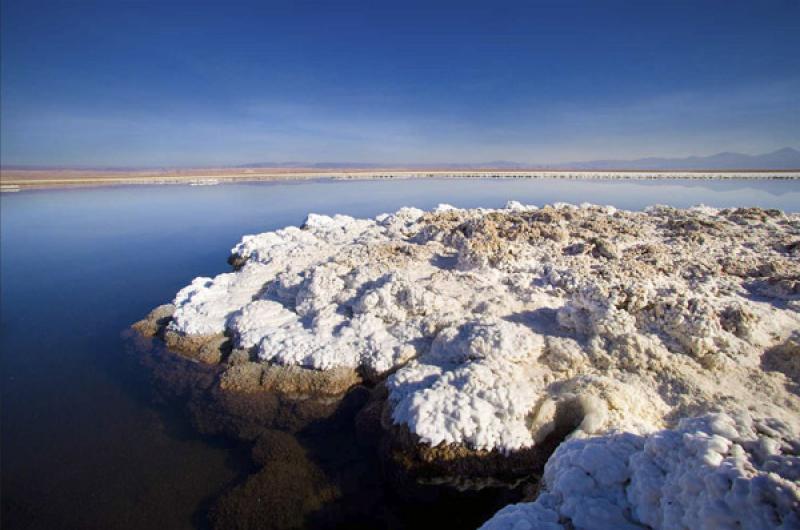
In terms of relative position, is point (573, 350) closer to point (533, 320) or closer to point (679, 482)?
point (533, 320)

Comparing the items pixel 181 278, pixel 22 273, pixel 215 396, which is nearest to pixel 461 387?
pixel 215 396

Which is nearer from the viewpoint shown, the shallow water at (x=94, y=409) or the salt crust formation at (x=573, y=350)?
the salt crust formation at (x=573, y=350)

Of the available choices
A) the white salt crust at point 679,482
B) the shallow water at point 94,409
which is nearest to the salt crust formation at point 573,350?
the white salt crust at point 679,482

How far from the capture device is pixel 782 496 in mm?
1843

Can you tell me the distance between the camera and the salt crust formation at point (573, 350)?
250 cm

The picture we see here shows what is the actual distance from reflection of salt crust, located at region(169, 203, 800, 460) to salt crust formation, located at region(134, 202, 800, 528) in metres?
0.03

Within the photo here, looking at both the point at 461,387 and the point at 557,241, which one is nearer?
the point at 461,387

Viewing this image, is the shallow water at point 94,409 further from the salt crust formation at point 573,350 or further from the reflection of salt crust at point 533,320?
the reflection of salt crust at point 533,320

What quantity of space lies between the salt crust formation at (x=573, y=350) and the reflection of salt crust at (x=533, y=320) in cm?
3

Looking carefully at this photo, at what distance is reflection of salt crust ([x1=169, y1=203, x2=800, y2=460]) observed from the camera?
430 cm

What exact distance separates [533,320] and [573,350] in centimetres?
98

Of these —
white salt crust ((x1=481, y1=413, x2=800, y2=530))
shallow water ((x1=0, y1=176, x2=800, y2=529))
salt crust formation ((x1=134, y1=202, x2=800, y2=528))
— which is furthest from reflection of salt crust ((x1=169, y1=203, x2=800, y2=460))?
shallow water ((x1=0, y1=176, x2=800, y2=529))

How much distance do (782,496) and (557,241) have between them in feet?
25.6

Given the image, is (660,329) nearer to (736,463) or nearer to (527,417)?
(527,417)
